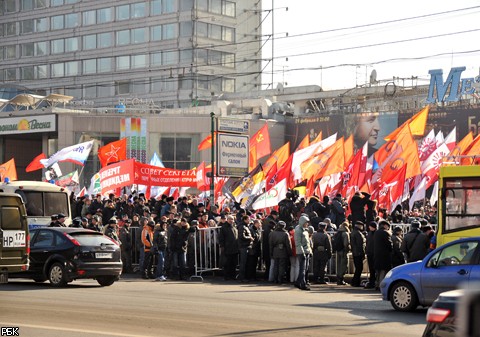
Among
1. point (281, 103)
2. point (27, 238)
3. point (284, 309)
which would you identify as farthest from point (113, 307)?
point (281, 103)

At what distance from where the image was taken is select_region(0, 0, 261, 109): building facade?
88812 mm

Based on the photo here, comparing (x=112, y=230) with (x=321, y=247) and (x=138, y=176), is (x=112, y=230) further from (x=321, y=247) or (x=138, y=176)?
(x=138, y=176)

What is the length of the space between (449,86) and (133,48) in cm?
3367

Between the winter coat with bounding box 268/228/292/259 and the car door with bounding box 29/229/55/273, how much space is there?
5.60 m

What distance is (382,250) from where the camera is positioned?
878 inches

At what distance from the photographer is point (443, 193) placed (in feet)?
70.4

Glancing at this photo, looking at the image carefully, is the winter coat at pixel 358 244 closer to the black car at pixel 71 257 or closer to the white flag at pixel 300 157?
the black car at pixel 71 257

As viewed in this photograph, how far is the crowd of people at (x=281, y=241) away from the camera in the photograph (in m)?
22.8

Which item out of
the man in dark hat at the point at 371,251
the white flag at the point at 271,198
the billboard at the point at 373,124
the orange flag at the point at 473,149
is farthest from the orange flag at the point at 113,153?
the billboard at the point at 373,124

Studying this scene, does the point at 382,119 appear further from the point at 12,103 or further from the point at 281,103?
the point at 12,103

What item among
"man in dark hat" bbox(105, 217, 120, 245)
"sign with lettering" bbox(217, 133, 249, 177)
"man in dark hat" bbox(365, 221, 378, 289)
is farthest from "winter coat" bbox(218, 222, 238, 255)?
"sign with lettering" bbox(217, 133, 249, 177)

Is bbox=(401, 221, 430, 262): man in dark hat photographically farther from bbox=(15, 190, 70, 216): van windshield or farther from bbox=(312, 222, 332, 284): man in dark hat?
bbox=(15, 190, 70, 216): van windshield

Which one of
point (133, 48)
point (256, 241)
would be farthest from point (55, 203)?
point (133, 48)

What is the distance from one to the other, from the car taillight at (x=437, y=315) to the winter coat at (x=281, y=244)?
17.4m
